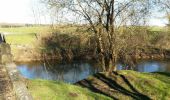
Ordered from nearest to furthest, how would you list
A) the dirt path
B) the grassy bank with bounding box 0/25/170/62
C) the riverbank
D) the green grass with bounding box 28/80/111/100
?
the dirt path, the green grass with bounding box 28/80/111/100, the riverbank, the grassy bank with bounding box 0/25/170/62

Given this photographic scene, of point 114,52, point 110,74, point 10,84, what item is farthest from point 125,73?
point 10,84

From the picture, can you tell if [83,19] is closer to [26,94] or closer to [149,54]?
[26,94]

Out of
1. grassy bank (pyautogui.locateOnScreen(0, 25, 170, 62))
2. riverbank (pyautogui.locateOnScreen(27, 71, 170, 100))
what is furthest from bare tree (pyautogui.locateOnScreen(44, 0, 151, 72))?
grassy bank (pyautogui.locateOnScreen(0, 25, 170, 62))

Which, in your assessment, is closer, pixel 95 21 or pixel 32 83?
pixel 32 83

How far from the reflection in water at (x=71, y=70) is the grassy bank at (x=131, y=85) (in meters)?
14.1

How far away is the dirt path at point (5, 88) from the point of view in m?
8.51

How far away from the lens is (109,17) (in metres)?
20.5

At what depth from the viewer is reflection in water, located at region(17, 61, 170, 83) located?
34.2 meters

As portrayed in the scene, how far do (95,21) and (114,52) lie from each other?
2252 mm

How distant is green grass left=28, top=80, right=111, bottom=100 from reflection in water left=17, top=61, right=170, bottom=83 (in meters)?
18.8

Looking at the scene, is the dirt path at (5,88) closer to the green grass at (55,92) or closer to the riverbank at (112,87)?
the green grass at (55,92)

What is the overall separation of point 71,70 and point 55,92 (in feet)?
84.9

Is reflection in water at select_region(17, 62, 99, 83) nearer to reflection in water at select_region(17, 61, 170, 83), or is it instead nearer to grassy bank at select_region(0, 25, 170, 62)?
A: reflection in water at select_region(17, 61, 170, 83)

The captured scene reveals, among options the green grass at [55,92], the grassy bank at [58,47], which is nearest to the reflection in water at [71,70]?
the grassy bank at [58,47]
